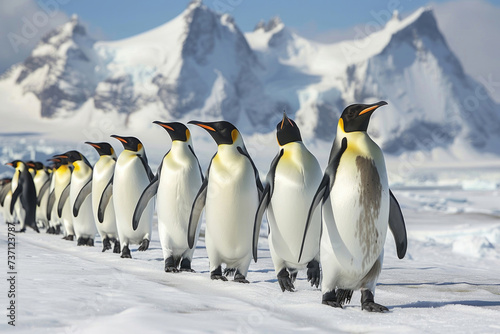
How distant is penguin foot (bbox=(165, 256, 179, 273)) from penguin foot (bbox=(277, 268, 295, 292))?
1.07 m

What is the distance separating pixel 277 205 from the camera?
14.2 ft

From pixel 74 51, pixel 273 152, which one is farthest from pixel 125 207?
pixel 74 51

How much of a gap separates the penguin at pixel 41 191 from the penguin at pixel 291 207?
7.22 metres

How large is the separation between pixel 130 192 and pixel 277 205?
2.43 metres

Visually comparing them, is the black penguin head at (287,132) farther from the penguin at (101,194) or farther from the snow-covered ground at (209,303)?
the penguin at (101,194)

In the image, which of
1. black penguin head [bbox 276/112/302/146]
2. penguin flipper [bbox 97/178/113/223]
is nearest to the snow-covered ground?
penguin flipper [bbox 97/178/113/223]

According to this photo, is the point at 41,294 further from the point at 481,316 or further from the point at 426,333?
the point at 481,316

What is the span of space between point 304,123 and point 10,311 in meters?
144

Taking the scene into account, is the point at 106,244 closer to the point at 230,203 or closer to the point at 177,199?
the point at 177,199

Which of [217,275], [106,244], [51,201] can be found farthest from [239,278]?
[51,201]

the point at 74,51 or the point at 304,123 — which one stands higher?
the point at 74,51

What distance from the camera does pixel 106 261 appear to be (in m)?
5.59

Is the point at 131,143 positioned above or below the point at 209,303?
above

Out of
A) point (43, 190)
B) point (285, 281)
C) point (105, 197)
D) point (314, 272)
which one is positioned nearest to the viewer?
point (285, 281)
